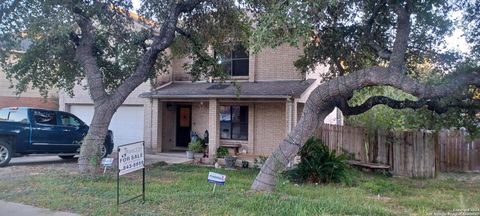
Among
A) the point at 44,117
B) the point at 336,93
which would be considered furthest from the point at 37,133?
the point at 336,93

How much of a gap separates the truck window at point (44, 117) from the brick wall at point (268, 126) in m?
8.07

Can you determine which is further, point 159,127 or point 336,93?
Result: point 159,127

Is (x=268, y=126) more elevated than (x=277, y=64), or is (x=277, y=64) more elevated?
(x=277, y=64)

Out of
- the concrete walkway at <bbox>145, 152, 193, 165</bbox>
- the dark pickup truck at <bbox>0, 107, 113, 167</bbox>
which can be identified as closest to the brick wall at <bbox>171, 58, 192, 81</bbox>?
the concrete walkway at <bbox>145, 152, 193, 165</bbox>

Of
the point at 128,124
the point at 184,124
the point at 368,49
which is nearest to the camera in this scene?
the point at 368,49

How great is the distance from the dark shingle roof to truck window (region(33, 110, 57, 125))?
4.84 meters

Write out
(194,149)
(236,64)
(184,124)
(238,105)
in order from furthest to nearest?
(184,124) → (236,64) → (238,105) → (194,149)

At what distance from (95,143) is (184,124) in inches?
369

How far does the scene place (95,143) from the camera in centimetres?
1302

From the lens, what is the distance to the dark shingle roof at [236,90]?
17381 millimetres

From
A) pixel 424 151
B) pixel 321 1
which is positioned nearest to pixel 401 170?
pixel 424 151

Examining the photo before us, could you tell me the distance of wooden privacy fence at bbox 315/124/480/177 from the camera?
15609 mm

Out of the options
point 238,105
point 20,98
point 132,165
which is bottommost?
point 132,165

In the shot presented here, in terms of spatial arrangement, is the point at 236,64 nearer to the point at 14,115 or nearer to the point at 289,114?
the point at 289,114
